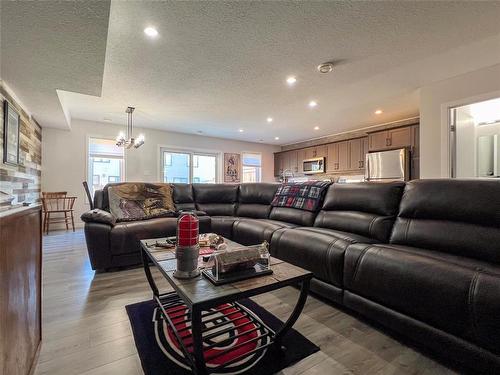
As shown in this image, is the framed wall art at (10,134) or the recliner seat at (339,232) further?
the framed wall art at (10,134)

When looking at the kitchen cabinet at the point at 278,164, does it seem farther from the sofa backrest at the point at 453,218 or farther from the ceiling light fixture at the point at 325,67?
the sofa backrest at the point at 453,218

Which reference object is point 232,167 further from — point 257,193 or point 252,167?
point 257,193

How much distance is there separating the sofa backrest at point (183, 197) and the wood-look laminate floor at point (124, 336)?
1553 millimetres

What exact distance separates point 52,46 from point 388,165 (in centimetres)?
560

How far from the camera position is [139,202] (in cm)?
325

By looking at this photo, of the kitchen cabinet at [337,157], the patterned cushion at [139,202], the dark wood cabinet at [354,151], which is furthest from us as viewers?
the kitchen cabinet at [337,157]

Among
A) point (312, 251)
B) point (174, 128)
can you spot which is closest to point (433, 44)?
point (312, 251)

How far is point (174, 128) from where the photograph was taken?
5.96 meters

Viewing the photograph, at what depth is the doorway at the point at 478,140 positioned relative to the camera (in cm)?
325

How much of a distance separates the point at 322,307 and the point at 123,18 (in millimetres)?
2899

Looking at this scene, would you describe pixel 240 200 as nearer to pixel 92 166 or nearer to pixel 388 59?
pixel 388 59

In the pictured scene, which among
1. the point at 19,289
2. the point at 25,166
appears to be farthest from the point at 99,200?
the point at 19,289

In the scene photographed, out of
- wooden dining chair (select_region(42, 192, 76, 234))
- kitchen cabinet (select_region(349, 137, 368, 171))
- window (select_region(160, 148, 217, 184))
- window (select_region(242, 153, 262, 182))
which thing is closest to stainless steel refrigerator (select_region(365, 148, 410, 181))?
kitchen cabinet (select_region(349, 137, 368, 171))

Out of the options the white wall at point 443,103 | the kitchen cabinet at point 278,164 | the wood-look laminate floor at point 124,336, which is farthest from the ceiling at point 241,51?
the kitchen cabinet at point 278,164
